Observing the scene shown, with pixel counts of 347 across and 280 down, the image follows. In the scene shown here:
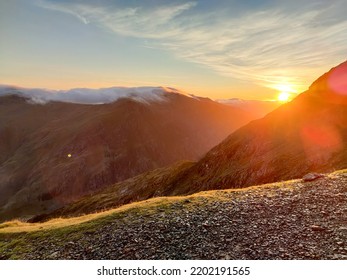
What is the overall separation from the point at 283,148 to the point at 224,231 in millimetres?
75583

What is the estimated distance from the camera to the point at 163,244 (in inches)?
874

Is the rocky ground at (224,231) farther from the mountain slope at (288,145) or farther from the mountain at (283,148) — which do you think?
the mountain slope at (288,145)

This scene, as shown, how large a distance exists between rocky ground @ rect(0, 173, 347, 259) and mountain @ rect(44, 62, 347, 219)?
3458 cm

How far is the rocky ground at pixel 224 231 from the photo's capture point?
20.2 meters

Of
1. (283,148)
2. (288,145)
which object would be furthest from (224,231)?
(288,145)

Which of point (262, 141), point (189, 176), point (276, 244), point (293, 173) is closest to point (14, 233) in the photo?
point (276, 244)

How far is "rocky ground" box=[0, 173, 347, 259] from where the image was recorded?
66.4 ft

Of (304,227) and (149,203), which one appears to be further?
(149,203)

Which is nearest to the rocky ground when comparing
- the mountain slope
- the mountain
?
the mountain

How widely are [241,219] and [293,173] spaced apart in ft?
172

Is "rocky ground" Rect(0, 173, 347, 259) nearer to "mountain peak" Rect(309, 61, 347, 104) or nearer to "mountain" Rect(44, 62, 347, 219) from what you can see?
"mountain" Rect(44, 62, 347, 219)

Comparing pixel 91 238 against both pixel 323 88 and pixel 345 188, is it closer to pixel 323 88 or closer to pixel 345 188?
pixel 345 188

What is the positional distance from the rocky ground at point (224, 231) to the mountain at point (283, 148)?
34582 mm

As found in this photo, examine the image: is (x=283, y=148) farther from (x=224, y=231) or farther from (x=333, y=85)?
(x=224, y=231)
